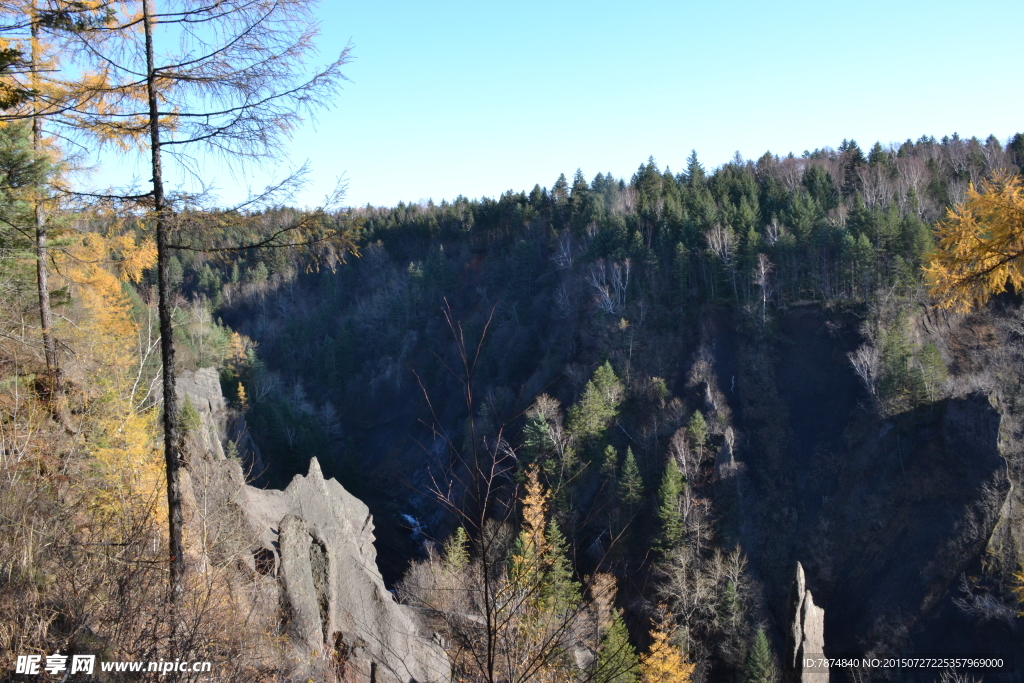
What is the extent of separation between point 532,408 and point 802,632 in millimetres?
12372

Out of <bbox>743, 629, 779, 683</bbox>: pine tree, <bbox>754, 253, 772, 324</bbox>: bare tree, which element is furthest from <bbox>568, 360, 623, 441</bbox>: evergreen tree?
<bbox>743, 629, 779, 683</bbox>: pine tree

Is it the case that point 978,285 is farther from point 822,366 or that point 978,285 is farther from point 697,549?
point 822,366

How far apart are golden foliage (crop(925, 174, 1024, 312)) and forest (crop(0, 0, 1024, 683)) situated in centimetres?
4

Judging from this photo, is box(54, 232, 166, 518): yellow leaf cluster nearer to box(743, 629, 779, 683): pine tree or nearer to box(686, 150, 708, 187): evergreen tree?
box(743, 629, 779, 683): pine tree

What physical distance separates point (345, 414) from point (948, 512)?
4928cm

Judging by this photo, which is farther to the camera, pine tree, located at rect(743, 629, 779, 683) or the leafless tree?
the leafless tree

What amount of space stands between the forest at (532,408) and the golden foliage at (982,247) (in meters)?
0.04

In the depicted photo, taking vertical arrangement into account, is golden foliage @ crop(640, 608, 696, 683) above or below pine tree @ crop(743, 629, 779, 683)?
above

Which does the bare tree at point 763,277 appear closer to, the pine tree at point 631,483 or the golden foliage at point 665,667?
the pine tree at point 631,483

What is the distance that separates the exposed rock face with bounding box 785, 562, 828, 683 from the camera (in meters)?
20.7

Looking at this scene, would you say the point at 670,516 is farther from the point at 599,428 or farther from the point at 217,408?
the point at 217,408

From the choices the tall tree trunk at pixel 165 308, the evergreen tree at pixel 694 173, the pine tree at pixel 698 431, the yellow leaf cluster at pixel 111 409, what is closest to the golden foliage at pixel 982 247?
the tall tree trunk at pixel 165 308

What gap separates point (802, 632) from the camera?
20.8 metres

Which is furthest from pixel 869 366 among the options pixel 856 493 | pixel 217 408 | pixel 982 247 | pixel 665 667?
pixel 217 408
